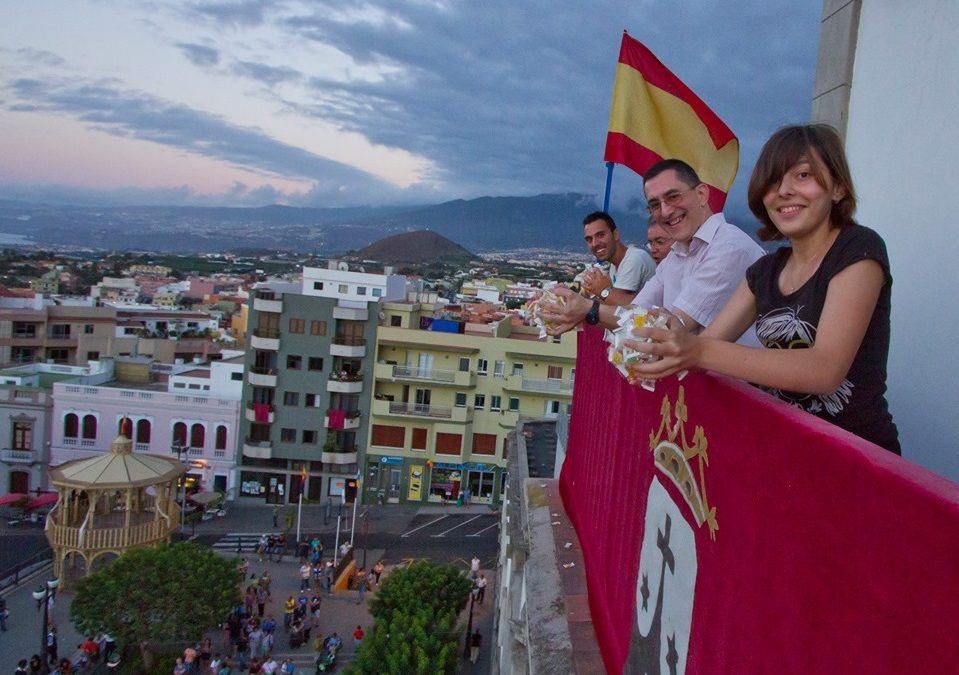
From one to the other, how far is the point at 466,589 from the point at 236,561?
5.32m

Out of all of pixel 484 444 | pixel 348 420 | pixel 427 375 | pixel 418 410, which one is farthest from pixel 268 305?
pixel 484 444

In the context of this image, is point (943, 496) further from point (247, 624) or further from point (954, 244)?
point (247, 624)

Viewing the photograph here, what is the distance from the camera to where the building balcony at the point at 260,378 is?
31.3 m

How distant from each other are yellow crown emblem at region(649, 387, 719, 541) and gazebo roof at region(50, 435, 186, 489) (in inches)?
799

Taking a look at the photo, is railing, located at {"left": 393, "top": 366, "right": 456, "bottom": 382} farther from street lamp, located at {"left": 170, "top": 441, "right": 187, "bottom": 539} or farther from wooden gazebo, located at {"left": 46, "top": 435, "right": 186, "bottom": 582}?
wooden gazebo, located at {"left": 46, "top": 435, "right": 186, "bottom": 582}

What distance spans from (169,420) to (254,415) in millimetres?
3346

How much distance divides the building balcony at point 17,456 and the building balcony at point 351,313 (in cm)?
1302

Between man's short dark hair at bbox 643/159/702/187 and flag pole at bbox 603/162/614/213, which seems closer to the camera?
man's short dark hair at bbox 643/159/702/187

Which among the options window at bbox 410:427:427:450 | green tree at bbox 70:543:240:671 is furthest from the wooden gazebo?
window at bbox 410:427:427:450

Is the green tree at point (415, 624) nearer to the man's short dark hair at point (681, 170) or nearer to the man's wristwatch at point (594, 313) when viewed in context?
the man's wristwatch at point (594, 313)

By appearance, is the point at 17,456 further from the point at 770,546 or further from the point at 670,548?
the point at 770,546

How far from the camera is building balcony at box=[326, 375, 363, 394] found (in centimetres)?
3150

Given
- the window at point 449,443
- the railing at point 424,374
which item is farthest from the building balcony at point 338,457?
the railing at point 424,374

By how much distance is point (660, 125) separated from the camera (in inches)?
244
